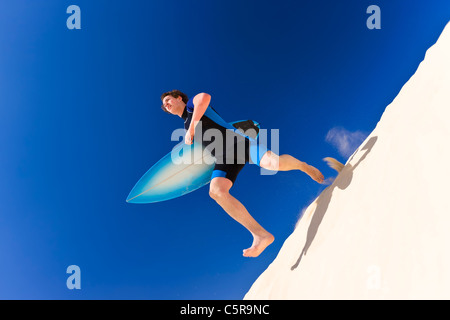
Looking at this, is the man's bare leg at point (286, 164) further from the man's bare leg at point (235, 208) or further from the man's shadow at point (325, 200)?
the man's bare leg at point (235, 208)

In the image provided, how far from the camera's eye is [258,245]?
3.03 metres

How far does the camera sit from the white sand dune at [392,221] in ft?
5.85

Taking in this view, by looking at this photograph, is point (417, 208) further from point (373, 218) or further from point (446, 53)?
point (446, 53)

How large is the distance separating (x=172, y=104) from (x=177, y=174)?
1.07 metres

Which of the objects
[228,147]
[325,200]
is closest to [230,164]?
[228,147]

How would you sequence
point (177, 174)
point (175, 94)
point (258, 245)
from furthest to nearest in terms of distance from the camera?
point (177, 174) < point (175, 94) < point (258, 245)

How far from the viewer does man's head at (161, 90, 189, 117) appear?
3609 millimetres

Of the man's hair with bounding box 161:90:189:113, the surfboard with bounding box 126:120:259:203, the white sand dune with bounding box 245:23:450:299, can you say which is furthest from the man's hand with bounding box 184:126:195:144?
the white sand dune with bounding box 245:23:450:299

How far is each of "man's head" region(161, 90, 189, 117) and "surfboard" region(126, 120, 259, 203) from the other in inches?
23.6

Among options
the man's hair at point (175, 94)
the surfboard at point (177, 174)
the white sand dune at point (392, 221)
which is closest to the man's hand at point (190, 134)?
the man's hair at point (175, 94)

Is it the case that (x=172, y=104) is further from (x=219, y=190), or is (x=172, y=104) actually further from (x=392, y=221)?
(x=392, y=221)

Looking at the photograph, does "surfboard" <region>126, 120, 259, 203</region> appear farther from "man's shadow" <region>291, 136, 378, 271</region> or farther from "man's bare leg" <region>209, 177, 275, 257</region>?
"man's shadow" <region>291, 136, 378, 271</region>

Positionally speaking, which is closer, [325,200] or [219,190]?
[219,190]
